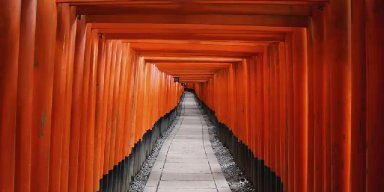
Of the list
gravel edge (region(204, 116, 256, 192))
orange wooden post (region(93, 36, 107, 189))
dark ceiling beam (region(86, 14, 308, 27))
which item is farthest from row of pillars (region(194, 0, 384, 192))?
gravel edge (region(204, 116, 256, 192))

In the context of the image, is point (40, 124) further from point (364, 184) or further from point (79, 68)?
point (364, 184)

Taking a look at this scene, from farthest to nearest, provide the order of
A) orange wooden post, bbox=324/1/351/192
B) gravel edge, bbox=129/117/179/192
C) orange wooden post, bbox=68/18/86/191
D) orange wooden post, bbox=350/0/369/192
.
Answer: gravel edge, bbox=129/117/179/192, orange wooden post, bbox=68/18/86/191, orange wooden post, bbox=324/1/351/192, orange wooden post, bbox=350/0/369/192

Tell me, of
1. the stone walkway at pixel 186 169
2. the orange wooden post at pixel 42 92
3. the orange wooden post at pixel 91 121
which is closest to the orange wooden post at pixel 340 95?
the orange wooden post at pixel 42 92

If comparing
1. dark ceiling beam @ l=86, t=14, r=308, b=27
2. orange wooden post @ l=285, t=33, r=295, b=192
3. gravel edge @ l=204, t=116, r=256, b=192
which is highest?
dark ceiling beam @ l=86, t=14, r=308, b=27

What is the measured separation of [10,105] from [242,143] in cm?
784

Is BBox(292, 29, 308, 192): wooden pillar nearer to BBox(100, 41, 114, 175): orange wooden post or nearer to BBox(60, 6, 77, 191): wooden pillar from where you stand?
BBox(60, 6, 77, 191): wooden pillar

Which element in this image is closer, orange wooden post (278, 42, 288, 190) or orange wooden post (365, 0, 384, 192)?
orange wooden post (365, 0, 384, 192)

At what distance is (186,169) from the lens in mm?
10977

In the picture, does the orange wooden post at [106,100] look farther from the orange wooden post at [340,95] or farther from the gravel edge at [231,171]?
the gravel edge at [231,171]

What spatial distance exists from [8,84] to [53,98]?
1022 millimetres

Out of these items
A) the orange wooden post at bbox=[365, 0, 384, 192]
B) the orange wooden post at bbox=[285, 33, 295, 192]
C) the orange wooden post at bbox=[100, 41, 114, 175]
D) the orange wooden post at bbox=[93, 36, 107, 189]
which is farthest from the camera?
the orange wooden post at bbox=[100, 41, 114, 175]

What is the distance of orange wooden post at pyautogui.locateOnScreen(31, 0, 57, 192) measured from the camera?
10.1 ft

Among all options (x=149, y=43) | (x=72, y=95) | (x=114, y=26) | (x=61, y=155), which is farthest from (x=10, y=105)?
(x=149, y=43)

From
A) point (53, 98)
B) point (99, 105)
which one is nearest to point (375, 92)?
point (53, 98)
